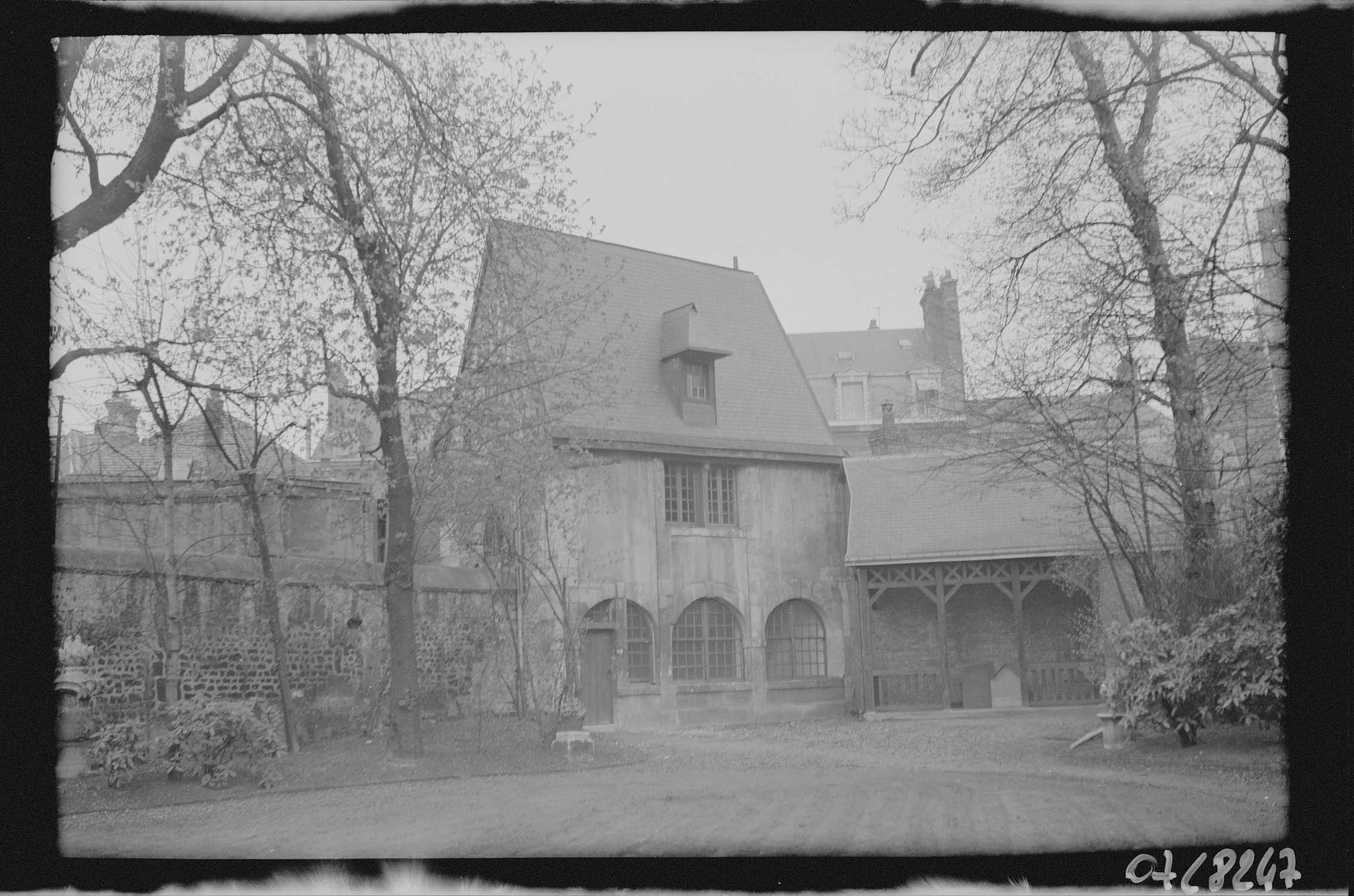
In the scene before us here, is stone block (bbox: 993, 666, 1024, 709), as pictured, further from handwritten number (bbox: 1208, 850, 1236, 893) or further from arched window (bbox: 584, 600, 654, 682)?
handwritten number (bbox: 1208, 850, 1236, 893)

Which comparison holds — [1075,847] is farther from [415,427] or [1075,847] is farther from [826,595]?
[826,595]

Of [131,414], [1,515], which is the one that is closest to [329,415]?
[131,414]

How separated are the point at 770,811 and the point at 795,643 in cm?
1250

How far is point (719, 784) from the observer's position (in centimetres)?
1120

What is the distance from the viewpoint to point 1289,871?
621 centimetres

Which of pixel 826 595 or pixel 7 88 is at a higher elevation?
pixel 7 88

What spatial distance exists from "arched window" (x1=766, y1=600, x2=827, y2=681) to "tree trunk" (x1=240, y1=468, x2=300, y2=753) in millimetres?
9381

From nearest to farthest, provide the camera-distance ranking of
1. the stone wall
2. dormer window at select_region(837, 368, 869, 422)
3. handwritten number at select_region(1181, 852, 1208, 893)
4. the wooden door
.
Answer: handwritten number at select_region(1181, 852, 1208, 893), the stone wall, the wooden door, dormer window at select_region(837, 368, 869, 422)

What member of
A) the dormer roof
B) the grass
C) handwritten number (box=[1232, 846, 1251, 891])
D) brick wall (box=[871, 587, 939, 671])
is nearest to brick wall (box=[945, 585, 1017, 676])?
brick wall (box=[871, 587, 939, 671])

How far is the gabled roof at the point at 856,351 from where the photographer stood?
48.0 meters

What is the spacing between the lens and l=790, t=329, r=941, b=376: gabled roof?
158ft

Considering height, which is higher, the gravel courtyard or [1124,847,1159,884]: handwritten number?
[1124,847,1159,884]: handwritten number

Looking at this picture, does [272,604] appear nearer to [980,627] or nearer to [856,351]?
[980,627]

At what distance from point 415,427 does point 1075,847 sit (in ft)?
28.9
